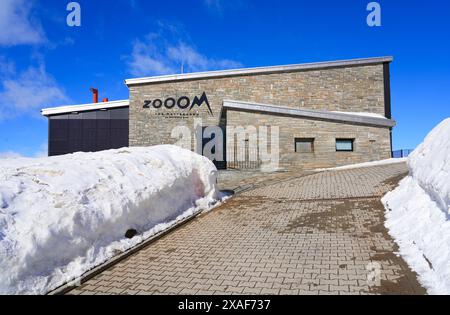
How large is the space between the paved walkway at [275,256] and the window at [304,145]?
9198 mm

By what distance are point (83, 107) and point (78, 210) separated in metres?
22.9

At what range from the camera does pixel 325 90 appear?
2223cm

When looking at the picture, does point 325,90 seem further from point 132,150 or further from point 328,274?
point 328,274

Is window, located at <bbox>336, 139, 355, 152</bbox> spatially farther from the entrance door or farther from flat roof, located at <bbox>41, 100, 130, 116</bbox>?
flat roof, located at <bbox>41, 100, 130, 116</bbox>

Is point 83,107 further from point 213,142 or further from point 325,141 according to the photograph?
point 325,141

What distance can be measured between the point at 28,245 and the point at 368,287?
188 inches

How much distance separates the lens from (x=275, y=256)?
17.3 feet

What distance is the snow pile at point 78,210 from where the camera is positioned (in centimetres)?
414

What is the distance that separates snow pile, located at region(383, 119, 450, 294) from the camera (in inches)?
158

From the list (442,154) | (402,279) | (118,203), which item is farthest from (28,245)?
(442,154)

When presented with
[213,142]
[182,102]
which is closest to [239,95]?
[213,142]

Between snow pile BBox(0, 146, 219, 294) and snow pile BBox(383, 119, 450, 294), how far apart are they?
508 cm

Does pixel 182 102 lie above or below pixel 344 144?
above

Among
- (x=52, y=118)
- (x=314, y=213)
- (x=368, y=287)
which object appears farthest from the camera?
(x=52, y=118)
